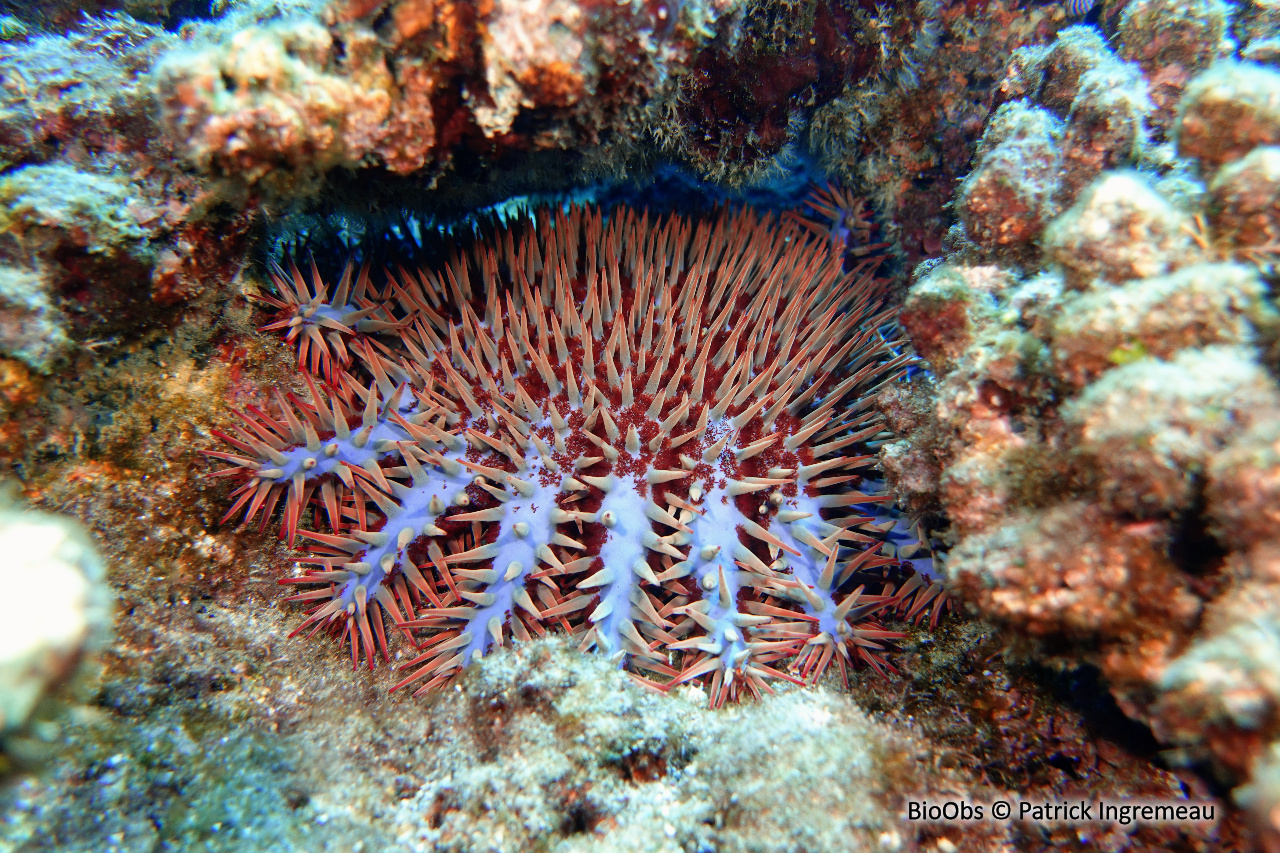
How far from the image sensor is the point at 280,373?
3258 millimetres

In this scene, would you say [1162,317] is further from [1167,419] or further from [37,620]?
[37,620]

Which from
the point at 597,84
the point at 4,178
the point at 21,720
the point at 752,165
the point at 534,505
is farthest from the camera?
the point at 752,165

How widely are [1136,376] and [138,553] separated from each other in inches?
155

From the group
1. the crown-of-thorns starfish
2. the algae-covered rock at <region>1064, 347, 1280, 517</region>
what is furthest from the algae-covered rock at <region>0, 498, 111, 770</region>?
the algae-covered rock at <region>1064, 347, 1280, 517</region>

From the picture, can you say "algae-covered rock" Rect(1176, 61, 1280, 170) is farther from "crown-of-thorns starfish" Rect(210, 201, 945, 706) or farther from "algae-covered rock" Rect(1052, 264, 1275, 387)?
"crown-of-thorns starfish" Rect(210, 201, 945, 706)

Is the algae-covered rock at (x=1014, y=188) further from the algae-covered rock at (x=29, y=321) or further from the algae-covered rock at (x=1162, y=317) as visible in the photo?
the algae-covered rock at (x=29, y=321)

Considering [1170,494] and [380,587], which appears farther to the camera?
[380,587]

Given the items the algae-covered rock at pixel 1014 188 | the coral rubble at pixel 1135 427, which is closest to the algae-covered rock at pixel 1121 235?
the coral rubble at pixel 1135 427

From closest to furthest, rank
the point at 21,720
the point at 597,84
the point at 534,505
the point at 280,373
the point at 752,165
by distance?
the point at 21,720 < the point at 597,84 < the point at 534,505 < the point at 280,373 < the point at 752,165

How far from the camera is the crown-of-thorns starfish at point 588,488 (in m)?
2.85

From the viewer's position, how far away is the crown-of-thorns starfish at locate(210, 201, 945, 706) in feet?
9.36

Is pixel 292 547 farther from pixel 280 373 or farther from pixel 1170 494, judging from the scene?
pixel 1170 494

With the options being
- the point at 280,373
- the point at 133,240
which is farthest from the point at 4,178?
the point at 280,373

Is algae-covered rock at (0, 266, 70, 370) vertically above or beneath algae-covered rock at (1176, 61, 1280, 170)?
beneath
